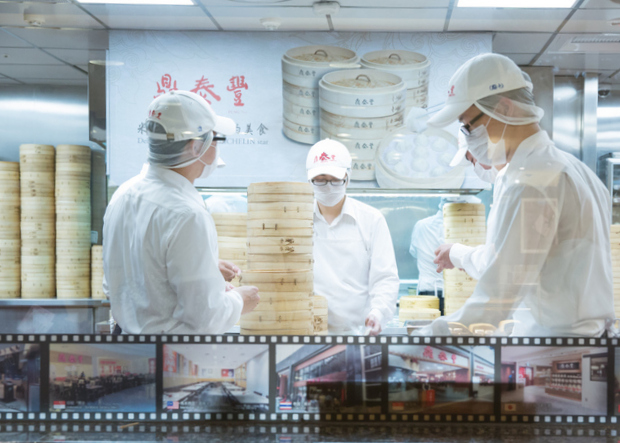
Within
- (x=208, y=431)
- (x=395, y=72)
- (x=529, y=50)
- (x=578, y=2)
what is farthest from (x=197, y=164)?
(x=578, y=2)

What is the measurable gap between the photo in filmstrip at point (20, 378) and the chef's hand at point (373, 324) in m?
1.03

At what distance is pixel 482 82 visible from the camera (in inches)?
62.2

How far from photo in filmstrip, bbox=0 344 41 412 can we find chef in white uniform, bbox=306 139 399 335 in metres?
0.91

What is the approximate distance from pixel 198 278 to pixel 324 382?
1.59 feet

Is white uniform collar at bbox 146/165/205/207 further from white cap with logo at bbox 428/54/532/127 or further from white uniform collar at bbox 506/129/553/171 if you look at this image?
white uniform collar at bbox 506/129/553/171

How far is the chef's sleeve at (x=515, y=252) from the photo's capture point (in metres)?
1.54

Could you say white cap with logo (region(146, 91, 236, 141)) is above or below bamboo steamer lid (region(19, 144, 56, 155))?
above

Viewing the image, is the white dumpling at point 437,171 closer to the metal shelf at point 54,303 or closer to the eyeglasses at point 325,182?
the eyeglasses at point 325,182

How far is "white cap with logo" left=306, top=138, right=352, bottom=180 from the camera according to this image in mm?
1653

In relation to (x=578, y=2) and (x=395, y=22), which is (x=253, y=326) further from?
(x=578, y=2)

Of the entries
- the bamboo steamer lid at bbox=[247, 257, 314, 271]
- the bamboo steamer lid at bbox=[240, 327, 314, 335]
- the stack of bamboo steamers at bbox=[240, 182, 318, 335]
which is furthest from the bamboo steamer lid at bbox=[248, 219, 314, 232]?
the bamboo steamer lid at bbox=[240, 327, 314, 335]

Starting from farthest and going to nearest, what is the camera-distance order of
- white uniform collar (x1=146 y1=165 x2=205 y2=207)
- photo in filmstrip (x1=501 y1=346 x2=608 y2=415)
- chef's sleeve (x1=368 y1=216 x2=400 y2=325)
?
1. chef's sleeve (x1=368 y1=216 x2=400 y2=325)
2. white uniform collar (x1=146 y1=165 x2=205 y2=207)
3. photo in filmstrip (x1=501 y1=346 x2=608 y2=415)

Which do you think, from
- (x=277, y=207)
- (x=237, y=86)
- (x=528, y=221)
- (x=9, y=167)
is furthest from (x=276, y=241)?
(x=9, y=167)

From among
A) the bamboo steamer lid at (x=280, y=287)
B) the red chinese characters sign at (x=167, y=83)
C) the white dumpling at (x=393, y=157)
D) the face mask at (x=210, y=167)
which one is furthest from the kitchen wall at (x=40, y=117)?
the white dumpling at (x=393, y=157)
